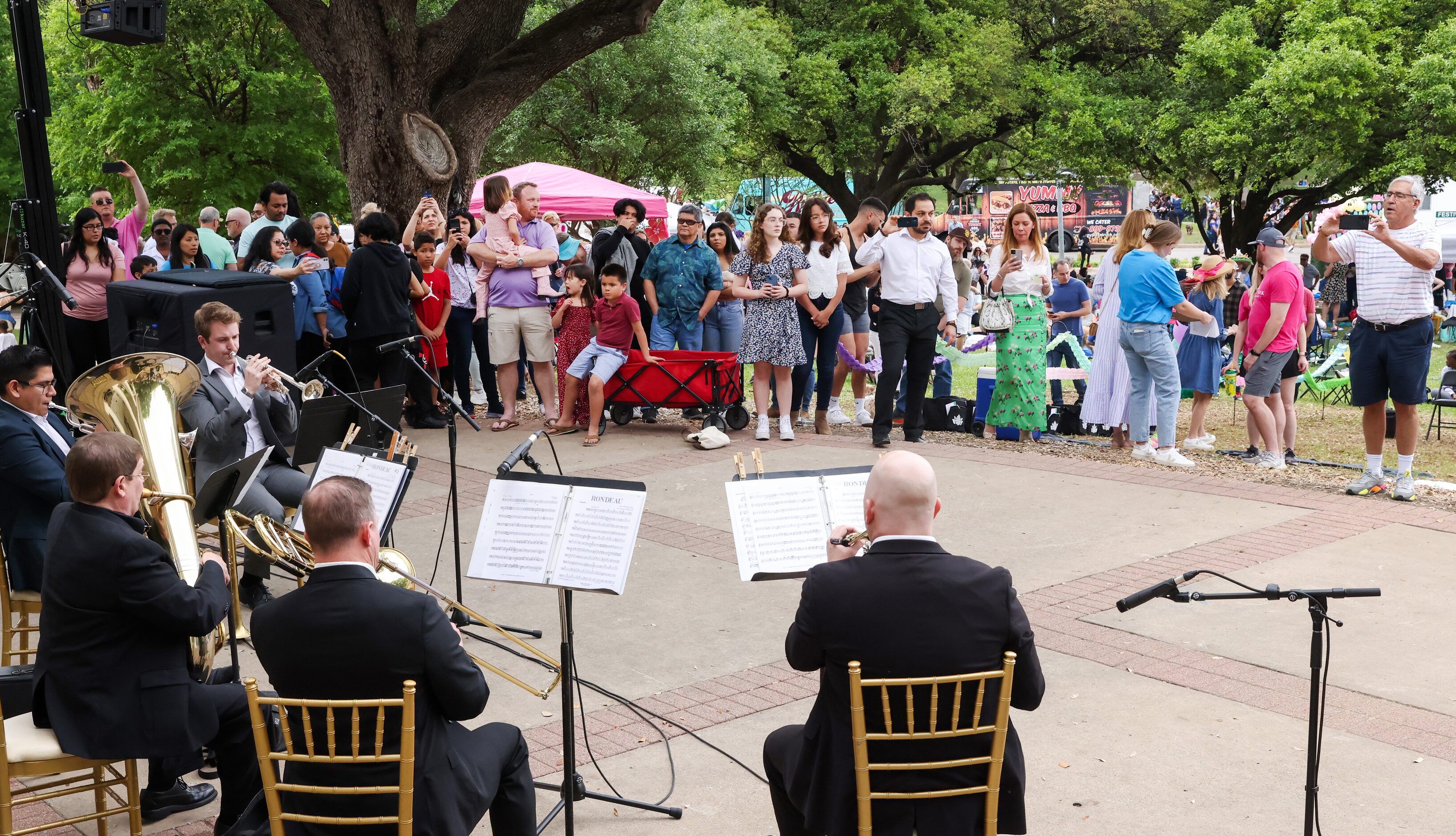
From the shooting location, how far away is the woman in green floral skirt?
10219 millimetres

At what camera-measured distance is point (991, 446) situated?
10.5 meters

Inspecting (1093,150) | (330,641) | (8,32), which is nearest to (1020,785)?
(330,641)

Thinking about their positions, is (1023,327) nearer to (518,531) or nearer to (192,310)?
(192,310)

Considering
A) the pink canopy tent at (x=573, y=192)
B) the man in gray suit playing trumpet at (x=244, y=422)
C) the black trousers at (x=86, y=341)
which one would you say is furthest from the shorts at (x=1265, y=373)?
the pink canopy tent at (x=573, y=192)

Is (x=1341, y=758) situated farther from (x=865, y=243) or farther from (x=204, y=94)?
(x=204, y=94)

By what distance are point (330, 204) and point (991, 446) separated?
17.2 meters

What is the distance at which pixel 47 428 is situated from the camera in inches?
197

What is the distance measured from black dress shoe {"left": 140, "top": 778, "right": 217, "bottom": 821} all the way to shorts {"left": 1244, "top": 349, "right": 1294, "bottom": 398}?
25.6 ft

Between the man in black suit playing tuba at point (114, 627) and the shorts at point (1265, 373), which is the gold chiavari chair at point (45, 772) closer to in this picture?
the man in black suit playing tuba at point (114, 627)

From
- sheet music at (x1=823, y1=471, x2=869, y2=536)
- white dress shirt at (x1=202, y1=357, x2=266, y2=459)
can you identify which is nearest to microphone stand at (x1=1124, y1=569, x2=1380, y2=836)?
sheet music at (x1=823, y1=471, x2=869, y2=536)

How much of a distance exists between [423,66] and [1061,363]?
7.16 metres

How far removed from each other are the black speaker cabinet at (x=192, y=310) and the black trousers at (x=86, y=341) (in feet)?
4.97

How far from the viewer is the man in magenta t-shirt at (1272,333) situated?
362 inches

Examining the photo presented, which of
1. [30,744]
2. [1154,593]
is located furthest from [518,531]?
[1154,593]
